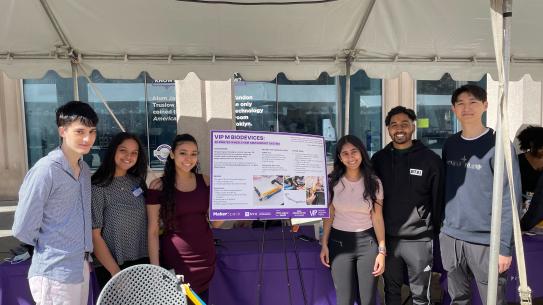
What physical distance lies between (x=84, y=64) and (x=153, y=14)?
3.69 feet

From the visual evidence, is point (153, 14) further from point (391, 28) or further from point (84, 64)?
point (391, 28)

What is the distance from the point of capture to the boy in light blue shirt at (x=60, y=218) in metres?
1.94

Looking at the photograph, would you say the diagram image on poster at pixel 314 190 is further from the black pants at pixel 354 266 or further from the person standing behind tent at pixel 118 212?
the person standing behind tent at pixel 118 212

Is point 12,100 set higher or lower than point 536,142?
higher

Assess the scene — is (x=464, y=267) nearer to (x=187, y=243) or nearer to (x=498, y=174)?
(x=498, y=174)

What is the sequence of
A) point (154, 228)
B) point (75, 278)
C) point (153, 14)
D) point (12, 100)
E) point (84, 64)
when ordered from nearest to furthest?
point (75, 278)
point (154, 228)
point (153, 14)
point (84, 64)
point (12, 100)

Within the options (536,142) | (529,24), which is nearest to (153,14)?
(529,24)

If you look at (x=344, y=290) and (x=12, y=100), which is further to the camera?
(x=12, y=100)

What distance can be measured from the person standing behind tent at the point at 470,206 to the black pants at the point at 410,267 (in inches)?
5.2

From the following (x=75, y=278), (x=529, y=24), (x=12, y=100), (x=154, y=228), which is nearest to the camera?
(x=75, y=278)

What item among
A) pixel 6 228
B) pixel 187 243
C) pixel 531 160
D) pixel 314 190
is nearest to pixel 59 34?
pixel 187 243

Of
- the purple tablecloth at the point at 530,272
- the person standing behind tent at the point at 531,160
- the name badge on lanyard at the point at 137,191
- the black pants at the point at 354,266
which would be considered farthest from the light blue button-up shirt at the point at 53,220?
the person standing behind tent at the point at 531,160

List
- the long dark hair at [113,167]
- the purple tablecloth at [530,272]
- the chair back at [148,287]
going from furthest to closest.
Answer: the purple tablecloth at [530,272] → the long dark hair at [113,167] → the chair back at [148,287]

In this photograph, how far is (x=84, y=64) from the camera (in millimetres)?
3768
